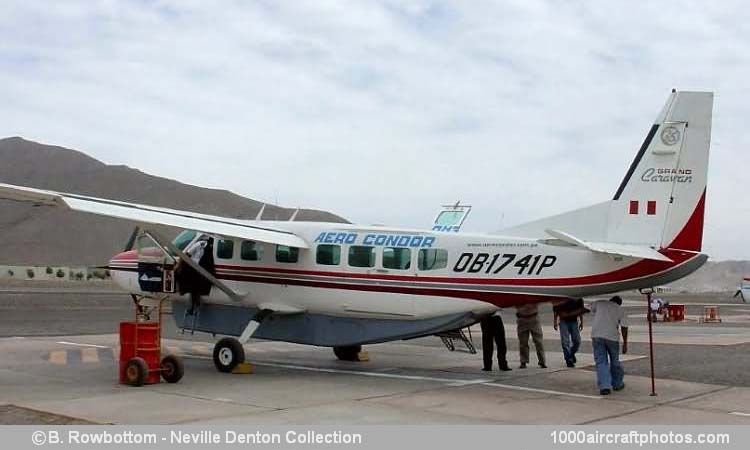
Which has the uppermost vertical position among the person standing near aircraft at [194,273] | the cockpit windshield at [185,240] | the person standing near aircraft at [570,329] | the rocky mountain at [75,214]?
the rocky mountain at [75,214]

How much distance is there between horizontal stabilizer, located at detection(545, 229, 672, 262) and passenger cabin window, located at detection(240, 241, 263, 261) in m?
6.49

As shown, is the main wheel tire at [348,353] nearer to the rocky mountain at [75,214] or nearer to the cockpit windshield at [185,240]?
the cockpit windshield at [185,240]

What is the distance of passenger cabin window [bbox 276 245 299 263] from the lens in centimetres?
1606

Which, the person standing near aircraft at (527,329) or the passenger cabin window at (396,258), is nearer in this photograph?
the passenger cabin window at (396,258)

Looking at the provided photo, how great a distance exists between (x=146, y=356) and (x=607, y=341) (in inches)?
305

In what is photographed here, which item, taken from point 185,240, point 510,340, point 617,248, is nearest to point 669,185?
point 617,248

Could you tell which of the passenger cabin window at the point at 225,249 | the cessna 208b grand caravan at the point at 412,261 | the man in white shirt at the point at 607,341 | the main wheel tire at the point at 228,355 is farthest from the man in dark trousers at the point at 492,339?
the passenger cabin window at the point at 225,249

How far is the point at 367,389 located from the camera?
1333cm

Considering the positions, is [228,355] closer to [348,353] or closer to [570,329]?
[348,353]

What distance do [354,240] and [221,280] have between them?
10.4ft

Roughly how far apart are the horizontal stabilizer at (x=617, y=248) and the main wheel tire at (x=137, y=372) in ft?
22.8

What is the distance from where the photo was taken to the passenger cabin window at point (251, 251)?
53.8 feet

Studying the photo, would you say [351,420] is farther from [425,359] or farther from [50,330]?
[50,330]

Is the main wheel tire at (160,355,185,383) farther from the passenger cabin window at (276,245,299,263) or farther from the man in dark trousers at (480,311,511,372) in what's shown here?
the man in dark trousers at (480,311,511,372)
